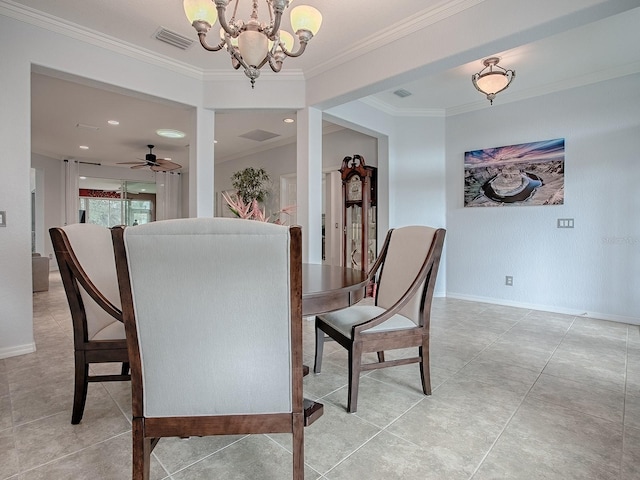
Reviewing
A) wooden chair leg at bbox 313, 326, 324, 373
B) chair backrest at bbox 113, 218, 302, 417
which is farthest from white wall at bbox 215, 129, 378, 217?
chair backrest at bbox 113, 218, 302, 417

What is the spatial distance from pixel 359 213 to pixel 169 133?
352 cm

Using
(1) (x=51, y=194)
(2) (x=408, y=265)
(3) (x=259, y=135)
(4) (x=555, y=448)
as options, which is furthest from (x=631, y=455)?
(1) (x=51, y=194)

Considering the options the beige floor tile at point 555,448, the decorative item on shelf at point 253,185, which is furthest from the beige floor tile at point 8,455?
the decorative item on shelf at point 253,185

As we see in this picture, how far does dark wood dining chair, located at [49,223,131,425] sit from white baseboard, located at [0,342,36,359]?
1361 millimetres

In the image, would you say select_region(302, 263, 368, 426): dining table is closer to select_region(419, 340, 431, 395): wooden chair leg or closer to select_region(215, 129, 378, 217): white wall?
select_region(419, 340, 431, 395): wooden chair leg

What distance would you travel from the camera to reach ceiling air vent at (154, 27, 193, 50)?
2842 mm

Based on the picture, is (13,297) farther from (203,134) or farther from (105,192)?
(105,192)

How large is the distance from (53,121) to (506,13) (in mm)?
5961

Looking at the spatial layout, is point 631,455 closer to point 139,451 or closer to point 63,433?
point 139,451

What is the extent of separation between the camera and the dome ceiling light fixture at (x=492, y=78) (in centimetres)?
327

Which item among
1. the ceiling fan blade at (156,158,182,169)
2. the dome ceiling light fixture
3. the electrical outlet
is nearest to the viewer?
the dome ceiling light fixture

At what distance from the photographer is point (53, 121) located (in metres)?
5.10

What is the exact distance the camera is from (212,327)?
38.4 inches

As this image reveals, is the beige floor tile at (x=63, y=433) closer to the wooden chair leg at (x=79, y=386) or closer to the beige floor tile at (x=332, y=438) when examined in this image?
the wooden chair leg at (x=79, y=386)
